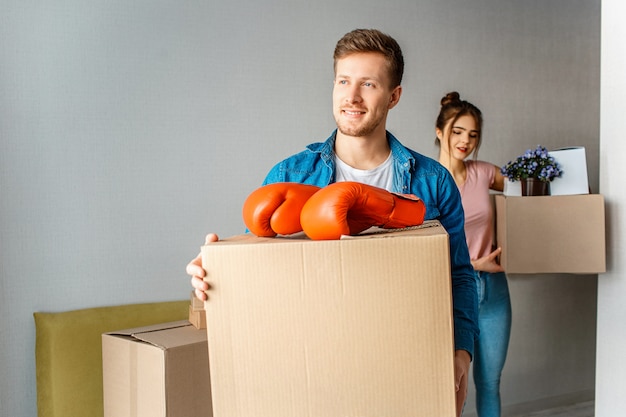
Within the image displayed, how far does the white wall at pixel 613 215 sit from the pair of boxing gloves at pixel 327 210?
1.31m

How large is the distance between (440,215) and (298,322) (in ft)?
2.05

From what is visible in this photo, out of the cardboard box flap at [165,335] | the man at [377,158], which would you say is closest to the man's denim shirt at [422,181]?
the man at [377,158]

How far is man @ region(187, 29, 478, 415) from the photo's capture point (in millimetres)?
1261

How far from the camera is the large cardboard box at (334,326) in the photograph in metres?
0.82

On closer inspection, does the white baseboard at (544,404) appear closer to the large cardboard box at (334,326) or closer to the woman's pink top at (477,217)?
the woman's pink top at (477,217)

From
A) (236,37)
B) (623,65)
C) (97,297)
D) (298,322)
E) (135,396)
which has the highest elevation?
(236,37)

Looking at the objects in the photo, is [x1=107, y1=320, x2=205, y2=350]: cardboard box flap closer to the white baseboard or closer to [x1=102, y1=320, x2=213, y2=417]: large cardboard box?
[x1=102, y1=320, x2=213, y2=417]: large cardboard box

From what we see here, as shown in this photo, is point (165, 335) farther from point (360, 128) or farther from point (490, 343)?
point (490, 343)

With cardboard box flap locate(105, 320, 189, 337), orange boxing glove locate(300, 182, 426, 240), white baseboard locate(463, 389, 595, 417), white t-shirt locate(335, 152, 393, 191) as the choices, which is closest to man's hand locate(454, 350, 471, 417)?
orange boxing glove locate(300, 182, 426, 240)

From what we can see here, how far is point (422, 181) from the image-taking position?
1.35 meters

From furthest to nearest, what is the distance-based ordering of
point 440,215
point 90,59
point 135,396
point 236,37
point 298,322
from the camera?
point 236,37 < point 90,59 < point 135,396 < point 440,215 < point 298,322

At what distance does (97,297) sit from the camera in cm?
211

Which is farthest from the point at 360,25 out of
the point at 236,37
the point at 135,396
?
the point at 135,396

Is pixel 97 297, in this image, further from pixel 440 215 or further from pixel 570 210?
pixel 570 210
